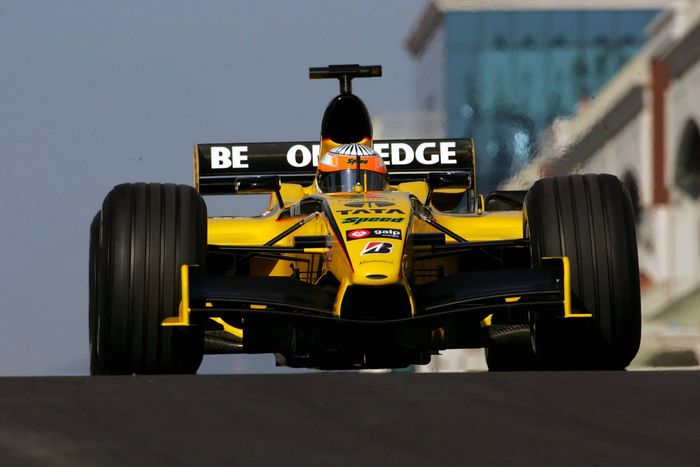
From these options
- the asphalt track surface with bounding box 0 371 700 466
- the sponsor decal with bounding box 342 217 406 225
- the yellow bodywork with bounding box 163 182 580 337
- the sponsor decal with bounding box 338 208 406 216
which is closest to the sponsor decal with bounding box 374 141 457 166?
the yellow bodywork with bounding box 163 182 580 337

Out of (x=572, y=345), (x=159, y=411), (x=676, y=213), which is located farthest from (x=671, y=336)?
(x=159, y=411)

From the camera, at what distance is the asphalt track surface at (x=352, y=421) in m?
4.71

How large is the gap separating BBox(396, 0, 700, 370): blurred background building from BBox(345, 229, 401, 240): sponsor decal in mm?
7758

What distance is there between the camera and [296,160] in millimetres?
12758

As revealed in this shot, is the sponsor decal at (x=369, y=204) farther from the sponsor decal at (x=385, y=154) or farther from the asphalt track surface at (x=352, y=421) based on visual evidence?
the sponsor decal at (x=385, y=154)

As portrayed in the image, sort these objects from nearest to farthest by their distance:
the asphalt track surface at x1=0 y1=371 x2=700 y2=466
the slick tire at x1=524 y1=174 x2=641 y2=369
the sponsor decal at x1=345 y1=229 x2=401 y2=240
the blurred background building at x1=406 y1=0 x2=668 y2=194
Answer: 1. the asphalt track surface at x1=0 y1=371 x2=700 y2=466
2. the slick tire at x1=524 y1=174 x2=641 y2=369
3. the sponsor decal at x1=345 y1=229 x2=401 y2=240
4. the blurred background building at x1=406 y1=0 x2=668 y2=194

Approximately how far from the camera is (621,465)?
4.57 metres

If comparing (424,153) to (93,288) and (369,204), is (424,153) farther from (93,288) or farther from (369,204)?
(93,288)

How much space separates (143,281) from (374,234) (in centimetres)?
122

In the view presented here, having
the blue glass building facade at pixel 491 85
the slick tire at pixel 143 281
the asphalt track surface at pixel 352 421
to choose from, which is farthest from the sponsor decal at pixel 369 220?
the blue glass building facade at pixel 491 85

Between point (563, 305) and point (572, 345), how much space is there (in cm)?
33

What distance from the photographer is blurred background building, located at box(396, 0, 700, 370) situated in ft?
66.8

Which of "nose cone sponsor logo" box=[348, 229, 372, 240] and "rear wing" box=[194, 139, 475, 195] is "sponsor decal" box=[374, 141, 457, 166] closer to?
"rear wing" box=[194, 139, 475, 195]

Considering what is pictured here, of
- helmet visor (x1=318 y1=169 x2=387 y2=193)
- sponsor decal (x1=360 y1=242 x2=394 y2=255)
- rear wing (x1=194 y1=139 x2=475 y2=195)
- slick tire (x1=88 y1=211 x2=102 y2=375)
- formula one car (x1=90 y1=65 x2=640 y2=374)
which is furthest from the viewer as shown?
rear wing (x1=194 y1=139 x2=475 y2=195)
